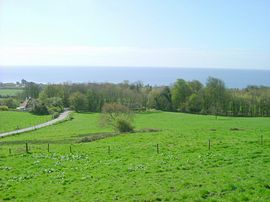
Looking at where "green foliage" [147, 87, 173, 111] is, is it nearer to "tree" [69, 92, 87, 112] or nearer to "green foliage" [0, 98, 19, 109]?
"tree" [69, 92, 87, 112]

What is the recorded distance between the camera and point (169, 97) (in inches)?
4220

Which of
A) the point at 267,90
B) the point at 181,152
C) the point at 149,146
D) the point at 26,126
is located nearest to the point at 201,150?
the point at 181,152

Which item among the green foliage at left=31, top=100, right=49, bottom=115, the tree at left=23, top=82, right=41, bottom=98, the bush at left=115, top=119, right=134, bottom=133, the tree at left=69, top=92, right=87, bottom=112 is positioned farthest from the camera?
the tree at left=23, top=82, right=41, bottom=98

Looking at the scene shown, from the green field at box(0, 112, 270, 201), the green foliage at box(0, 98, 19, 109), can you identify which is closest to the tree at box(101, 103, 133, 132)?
the green field at box(0, 112, 270, 201)

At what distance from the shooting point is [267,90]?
3725 inches

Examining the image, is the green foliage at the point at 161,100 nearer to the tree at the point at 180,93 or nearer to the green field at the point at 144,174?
the tree at the point at 180,93

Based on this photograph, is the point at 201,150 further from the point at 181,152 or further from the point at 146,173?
the point at 146,173

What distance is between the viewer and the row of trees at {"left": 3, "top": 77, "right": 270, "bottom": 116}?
90812 millimetres

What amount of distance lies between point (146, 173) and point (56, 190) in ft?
16.8

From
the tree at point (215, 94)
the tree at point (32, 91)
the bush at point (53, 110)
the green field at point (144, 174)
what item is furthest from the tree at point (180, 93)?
the green field at point (144, 174)

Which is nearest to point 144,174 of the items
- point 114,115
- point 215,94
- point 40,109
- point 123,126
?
point 123,126

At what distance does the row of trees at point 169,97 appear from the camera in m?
90.8

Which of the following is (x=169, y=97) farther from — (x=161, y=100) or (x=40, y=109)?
(x=40, y=109)

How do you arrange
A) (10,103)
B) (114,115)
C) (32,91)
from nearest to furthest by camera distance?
1. (114,115)
2. (10,103)
3. (32,91)
